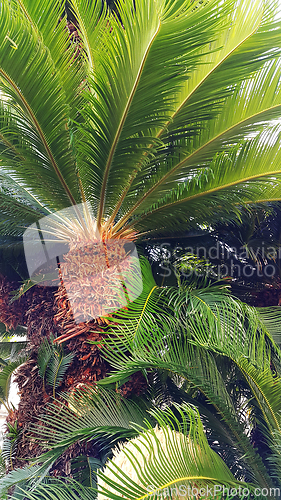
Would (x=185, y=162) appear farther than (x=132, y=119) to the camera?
Yes

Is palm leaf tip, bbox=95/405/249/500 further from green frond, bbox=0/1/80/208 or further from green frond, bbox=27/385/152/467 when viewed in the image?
green frond, bbox=0/1/80/208

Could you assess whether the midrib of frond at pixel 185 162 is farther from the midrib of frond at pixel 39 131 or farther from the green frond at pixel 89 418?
the green frond at pixel 89 418

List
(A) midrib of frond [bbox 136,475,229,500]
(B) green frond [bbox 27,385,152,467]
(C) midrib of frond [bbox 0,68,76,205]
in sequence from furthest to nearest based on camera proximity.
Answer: (B) green frond [bbox 27,385,152,467], (C) midrib of frond [bbox 0,68,76,205], (A) midrib of frond [bbox 136,475,229,500]

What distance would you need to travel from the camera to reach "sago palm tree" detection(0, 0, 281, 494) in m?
1.45

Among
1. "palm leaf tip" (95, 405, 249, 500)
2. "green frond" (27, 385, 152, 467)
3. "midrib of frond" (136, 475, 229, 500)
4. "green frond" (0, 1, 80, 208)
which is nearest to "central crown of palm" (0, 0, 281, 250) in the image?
"green frond" (0, 1, 80, 208)

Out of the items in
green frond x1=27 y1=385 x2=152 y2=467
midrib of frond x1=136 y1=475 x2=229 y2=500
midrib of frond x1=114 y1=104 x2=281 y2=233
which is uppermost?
midrib of frond x1=114 y1=104 x2=281 y2=233

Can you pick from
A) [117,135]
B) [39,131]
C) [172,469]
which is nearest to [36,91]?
[39,131]

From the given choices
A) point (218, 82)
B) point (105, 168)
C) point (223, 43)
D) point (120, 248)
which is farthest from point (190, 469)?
point (223, 43)

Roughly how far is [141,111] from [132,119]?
0.06m

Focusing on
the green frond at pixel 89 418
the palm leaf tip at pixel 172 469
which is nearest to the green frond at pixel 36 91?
the green frond at pixel 89 418

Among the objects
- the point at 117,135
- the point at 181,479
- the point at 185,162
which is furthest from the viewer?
the point at 185,162

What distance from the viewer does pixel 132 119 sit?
1.69m

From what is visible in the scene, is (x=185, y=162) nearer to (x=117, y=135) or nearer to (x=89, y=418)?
(x=117, y=135)

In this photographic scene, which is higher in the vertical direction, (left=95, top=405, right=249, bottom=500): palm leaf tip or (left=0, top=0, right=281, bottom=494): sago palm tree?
(left=0, top=0, right=281, bottom=494): sago palm tree
